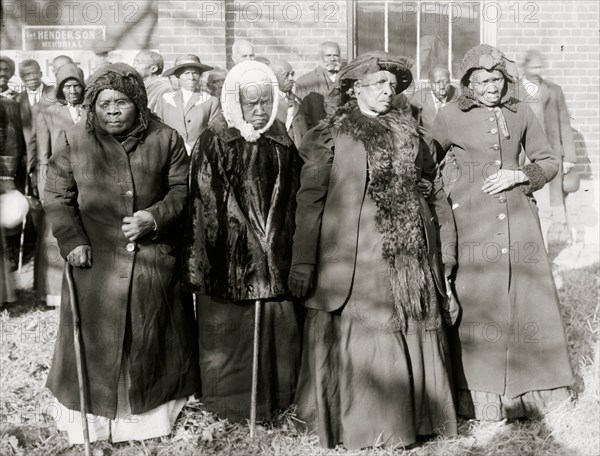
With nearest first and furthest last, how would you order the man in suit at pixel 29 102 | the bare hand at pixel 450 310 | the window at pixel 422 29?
the bare hand at pixel 450 310 → the man in suit at pixel 29 102 → the window at pixel 422 29

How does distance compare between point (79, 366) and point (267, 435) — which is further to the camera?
point (267, 435)

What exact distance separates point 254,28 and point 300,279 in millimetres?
6518

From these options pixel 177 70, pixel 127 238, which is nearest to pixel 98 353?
pixel 127 238

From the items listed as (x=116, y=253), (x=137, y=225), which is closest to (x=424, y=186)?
(x=137, y=225)

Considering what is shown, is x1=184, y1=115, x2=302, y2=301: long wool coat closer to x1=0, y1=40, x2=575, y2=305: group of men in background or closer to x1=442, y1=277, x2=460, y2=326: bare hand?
x1=442, y1=277, x2=460, y2=326: bare hand

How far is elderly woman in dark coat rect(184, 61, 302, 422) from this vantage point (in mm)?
5023

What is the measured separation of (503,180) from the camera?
5.27 meters

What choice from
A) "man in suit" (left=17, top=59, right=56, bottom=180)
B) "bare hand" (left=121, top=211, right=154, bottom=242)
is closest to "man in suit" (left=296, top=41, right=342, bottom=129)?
"man in suit" (left=17, top=59, right=56, bottom=180)

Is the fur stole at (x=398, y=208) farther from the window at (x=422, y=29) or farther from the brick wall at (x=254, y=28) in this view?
the window at (x=422, y=29)

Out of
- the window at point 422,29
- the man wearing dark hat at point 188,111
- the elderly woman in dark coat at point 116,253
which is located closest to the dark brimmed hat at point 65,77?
the man wearing dark hat at point 188,111

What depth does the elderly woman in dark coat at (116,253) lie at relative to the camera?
4820 mm

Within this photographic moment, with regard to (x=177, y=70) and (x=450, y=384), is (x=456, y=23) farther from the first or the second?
(x=450, y=384)

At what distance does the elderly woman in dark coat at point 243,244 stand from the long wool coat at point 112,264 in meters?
0.24

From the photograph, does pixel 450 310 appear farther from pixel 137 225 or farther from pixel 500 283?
pixel 137 225
